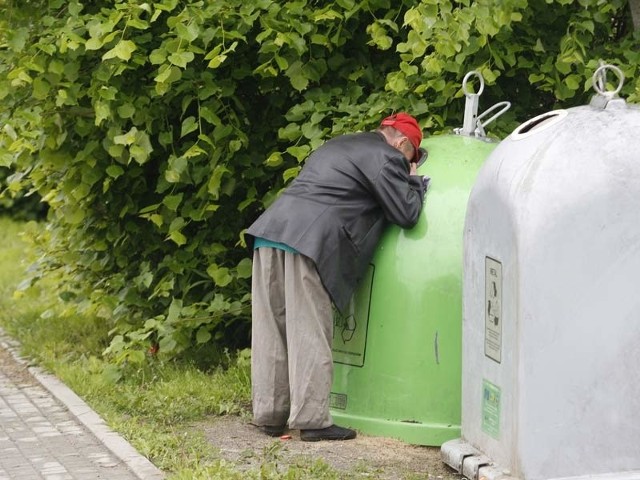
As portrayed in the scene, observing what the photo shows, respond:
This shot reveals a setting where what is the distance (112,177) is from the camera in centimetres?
687

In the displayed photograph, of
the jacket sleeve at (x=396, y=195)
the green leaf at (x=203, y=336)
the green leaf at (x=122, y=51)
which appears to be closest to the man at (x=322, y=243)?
the jacket sleeve at (x=396, y=195)

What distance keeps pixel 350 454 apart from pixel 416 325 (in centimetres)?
65

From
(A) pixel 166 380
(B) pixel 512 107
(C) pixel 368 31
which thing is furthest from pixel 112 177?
(B) pixel 512 107

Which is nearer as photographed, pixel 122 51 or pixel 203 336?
pixel 122 51

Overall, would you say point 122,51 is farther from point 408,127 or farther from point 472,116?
point 472,116

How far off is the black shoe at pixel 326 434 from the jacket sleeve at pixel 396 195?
3.29 ft

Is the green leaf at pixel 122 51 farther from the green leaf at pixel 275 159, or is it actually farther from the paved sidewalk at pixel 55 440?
the paved sidewalk at pixel 55 440

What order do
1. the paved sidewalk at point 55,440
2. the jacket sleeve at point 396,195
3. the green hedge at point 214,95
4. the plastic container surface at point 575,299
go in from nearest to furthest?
the plastic container surface at point 575,299
the paved sidewalk at point 55,440
the jacket sleeve at point 396,195
the green hedge at point 214,95

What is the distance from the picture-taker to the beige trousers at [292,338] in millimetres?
5379

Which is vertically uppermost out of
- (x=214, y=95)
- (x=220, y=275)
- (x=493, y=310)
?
(x=214, y=95)

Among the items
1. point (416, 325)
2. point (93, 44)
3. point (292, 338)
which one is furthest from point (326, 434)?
point (93, 44)

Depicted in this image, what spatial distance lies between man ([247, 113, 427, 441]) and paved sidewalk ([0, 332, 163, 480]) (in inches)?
32.4

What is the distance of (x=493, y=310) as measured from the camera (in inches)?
186

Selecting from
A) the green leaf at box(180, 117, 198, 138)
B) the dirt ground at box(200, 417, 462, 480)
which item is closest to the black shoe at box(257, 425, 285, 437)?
the dirt ground at box(200, 417, 462, 480)
